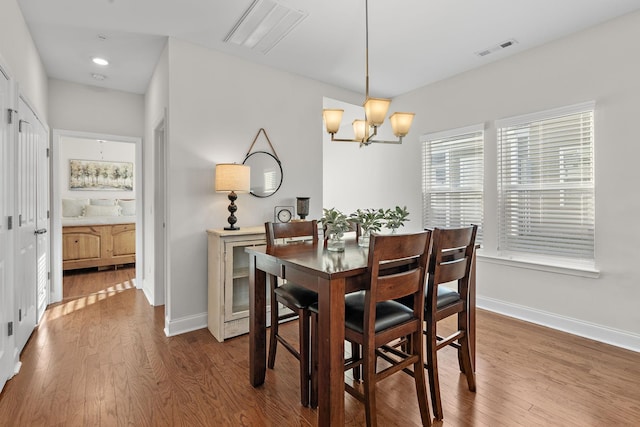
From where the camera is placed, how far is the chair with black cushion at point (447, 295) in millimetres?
1771

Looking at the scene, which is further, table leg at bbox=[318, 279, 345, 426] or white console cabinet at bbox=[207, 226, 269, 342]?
white console cabinet at bbox=[207, 226, 269, 342]

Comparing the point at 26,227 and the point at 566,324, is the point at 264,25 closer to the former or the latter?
the point at 26,227

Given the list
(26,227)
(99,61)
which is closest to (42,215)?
(26,227)

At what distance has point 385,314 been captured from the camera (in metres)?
1.65

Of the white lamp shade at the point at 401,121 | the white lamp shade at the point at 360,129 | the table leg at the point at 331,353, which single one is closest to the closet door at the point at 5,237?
the table leg at the point at 331,353

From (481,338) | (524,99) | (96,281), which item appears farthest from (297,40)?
(96,281)

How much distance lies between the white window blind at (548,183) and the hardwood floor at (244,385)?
0.85 metres

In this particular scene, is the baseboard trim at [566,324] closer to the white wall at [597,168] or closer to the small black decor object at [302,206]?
the white wall at [597,168]

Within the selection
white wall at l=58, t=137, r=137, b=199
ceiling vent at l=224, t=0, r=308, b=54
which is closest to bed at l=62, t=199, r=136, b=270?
white wall at l=58, t=137, r=137, b=199

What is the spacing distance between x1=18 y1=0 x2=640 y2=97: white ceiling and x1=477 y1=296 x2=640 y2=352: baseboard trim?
261 centimetres

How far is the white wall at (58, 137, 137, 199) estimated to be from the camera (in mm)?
5770

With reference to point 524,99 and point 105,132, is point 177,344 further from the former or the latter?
point 524,99

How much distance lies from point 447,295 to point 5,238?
292 centimetres

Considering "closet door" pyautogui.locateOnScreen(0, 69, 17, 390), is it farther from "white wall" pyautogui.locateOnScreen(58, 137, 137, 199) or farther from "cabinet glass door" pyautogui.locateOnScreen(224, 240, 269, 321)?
"white wall" pyautogui.locateOnScreen(58, 137, 137, 199)
